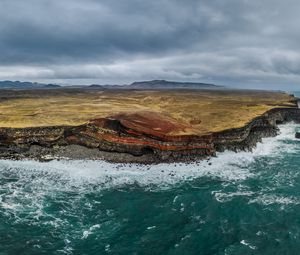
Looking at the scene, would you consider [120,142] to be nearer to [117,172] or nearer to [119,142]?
[119,142]

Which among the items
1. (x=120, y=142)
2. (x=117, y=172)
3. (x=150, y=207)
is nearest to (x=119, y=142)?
(x=120, y=142)

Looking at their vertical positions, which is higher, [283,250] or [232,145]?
[232,145]

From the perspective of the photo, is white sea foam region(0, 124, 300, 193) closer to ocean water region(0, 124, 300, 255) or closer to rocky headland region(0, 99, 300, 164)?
ocean water region(0, 124, 300, 255)

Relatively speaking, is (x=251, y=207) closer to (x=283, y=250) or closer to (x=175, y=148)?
(x=283, y=250)

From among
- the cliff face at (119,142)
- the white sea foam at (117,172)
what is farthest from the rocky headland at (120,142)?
the white sea foam at (117,172)

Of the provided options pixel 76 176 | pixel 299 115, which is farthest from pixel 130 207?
pixel 299 115

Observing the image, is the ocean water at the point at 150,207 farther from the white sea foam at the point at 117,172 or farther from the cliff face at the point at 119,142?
the cliff face at the point at 119,142

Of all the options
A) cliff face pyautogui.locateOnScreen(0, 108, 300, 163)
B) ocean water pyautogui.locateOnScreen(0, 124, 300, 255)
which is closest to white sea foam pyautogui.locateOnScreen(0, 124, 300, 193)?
ocean water pyautogui.locateOnScreen(0, 124, 300, 255)
